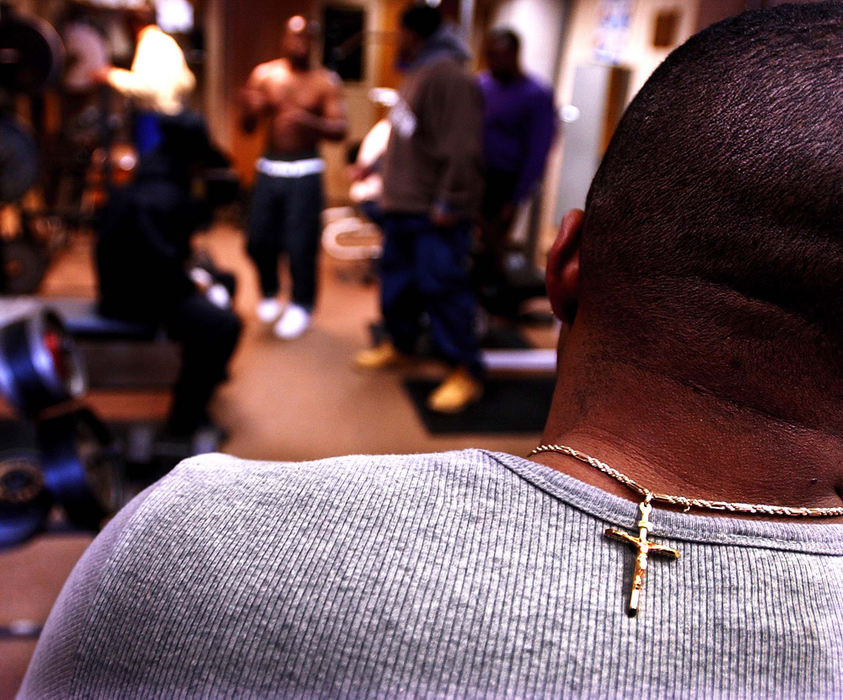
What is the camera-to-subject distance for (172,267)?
254 centimetres

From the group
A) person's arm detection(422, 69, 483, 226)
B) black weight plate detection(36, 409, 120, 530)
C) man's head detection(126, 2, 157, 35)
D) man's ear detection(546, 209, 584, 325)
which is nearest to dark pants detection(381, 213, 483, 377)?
person's arm detection(422, 69, 483, 226)

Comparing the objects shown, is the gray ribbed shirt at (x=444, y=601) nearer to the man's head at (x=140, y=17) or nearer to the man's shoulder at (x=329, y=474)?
the man's shoulder at (x=329, y=474)

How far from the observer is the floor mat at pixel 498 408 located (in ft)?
9.93

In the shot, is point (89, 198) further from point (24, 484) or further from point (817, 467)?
point (817, 467)

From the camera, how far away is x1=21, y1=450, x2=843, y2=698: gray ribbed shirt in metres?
0.46

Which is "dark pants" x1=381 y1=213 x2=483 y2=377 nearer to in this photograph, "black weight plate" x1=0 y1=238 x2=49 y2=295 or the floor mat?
the floor mat

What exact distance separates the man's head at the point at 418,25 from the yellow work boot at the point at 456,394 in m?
1.26

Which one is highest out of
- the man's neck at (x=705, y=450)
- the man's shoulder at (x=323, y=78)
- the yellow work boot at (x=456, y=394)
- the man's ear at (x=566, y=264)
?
the man's ear at (x=566, y=264)

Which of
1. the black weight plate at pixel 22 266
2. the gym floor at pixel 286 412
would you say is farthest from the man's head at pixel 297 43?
the black weight plate at pixel 22 266

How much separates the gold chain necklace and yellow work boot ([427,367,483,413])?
8.38ft

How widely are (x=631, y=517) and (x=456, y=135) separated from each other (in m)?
2.46

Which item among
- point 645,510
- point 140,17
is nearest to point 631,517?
point 645,510

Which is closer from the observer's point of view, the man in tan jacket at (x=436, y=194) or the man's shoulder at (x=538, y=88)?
the man in tan jacket at (x=436, y=194)

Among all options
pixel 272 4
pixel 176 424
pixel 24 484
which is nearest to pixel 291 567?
pixel 24 484
